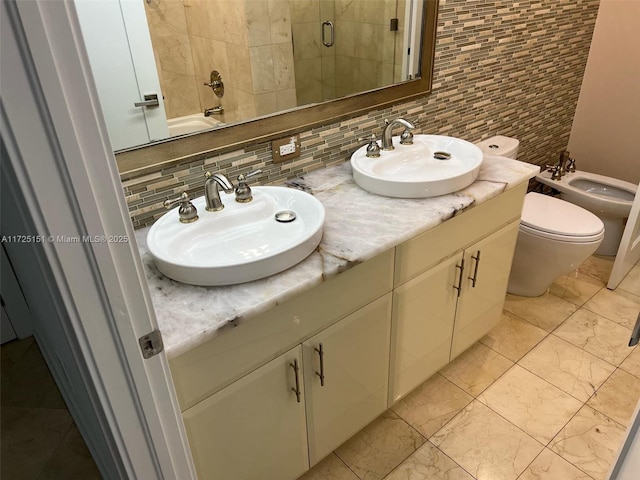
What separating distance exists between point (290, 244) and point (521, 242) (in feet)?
4.90

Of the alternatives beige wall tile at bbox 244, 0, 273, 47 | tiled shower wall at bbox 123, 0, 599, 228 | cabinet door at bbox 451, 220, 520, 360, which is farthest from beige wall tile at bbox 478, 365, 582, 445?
beige wall tile at bbox 244, 0, 273, 47

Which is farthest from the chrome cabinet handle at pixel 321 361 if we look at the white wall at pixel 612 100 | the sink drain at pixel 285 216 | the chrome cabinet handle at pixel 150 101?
the white wall at pixel 612 100

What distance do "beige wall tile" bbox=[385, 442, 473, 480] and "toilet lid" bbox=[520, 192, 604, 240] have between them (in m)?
1.08

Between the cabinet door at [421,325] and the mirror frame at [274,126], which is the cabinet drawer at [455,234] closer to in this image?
the cabinet door at [421,325]

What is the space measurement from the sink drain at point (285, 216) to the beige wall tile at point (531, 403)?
3.67 ft

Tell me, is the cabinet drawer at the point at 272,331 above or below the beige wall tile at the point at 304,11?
below

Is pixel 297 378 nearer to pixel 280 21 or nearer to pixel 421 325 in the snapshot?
pixel 421 325

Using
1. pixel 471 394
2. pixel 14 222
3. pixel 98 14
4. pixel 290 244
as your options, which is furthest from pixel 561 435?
pixel 98 14

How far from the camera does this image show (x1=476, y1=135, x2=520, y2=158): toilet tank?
7.38ft

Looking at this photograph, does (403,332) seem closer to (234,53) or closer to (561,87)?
(234,53)

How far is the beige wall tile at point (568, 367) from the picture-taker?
6.35 ft

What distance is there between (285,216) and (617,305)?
1.89 meters

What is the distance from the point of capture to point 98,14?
1226 mm

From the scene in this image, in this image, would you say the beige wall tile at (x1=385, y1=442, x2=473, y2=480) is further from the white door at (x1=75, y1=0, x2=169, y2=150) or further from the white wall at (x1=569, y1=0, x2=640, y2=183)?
the white wall at (x1=569, y1=0, x2=640, y2=183)
